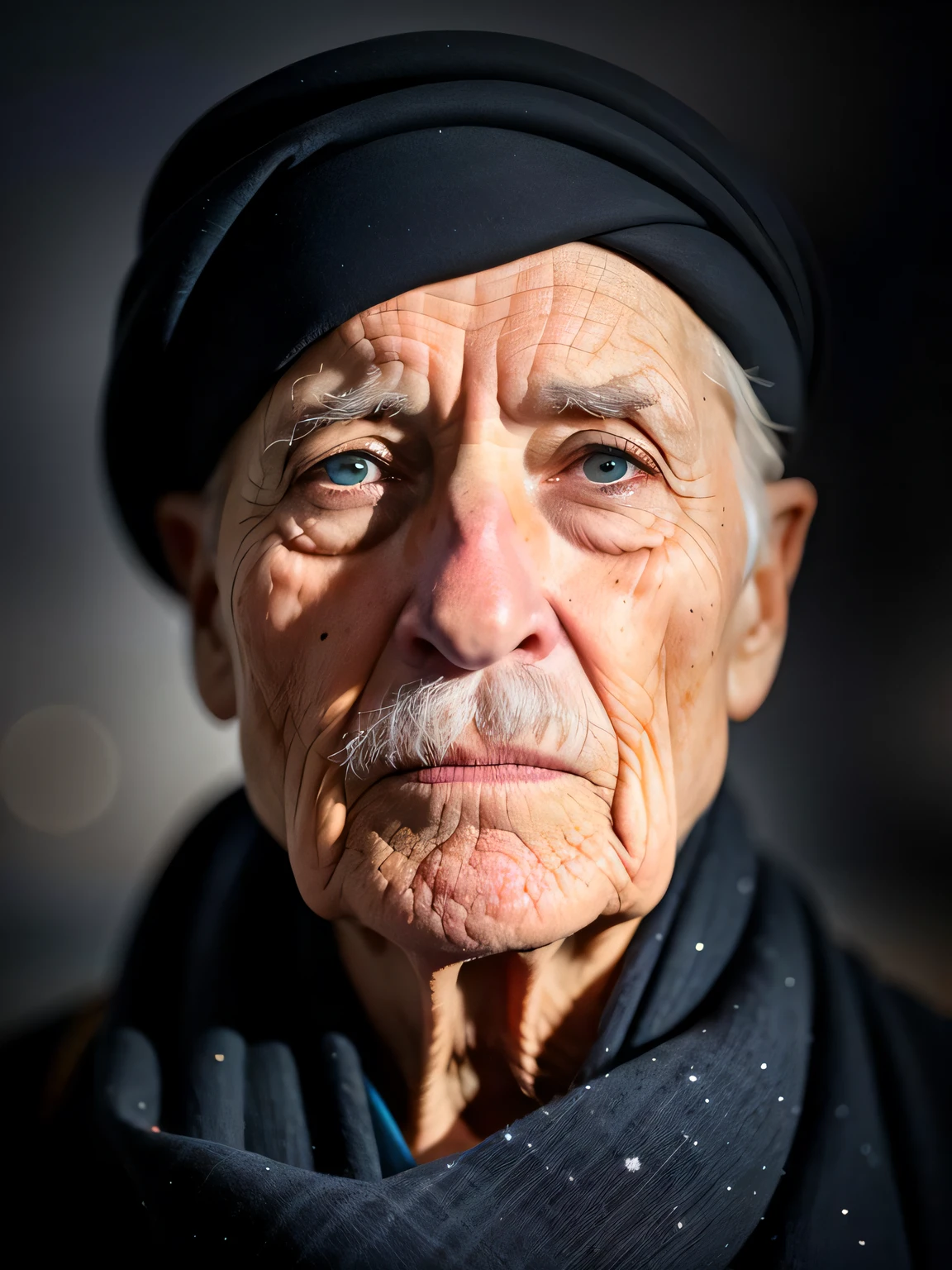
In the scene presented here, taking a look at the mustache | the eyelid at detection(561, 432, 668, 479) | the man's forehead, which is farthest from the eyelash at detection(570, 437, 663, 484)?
the mustache

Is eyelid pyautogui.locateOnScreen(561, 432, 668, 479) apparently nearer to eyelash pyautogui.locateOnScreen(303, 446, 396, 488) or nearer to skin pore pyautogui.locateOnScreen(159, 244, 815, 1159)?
skin pore pyautogui.locateOnScreen(159, 244, 815, 1159)

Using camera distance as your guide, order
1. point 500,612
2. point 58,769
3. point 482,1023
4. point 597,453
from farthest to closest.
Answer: point 58,769, point 482,1023, point 597,453, point 500,612

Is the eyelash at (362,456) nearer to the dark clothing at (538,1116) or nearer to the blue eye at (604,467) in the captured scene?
the blue eye at (604,467)

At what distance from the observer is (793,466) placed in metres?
1.19

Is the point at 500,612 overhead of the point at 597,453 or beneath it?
beneath

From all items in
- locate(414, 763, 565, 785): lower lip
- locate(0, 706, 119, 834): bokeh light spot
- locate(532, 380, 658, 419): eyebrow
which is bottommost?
locate(0, 706, 119, 834): bokeh light spot

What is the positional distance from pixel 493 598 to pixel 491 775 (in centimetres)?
15

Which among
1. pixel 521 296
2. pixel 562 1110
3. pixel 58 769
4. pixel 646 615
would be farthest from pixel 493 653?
pixel 58 769

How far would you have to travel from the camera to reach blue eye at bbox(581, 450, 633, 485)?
2.85 feet

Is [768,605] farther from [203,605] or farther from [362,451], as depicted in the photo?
[203,605]

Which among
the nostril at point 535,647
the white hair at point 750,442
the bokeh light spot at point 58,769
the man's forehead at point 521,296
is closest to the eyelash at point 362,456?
the man's forehead at point 521,296

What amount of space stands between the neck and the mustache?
0.23 meters

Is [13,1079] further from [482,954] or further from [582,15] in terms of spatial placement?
[582,15]

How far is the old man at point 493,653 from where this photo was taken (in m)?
0.80
